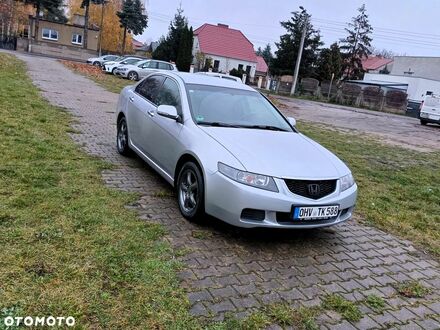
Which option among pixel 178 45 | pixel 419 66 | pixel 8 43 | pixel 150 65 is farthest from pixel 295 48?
pixel 8 43

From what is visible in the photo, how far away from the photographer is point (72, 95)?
14578 mm

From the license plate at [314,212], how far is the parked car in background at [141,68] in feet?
76.6

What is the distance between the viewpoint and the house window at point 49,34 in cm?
5766

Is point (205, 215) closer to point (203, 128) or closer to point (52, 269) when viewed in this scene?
point (203, 128)

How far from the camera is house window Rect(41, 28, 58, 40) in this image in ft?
189

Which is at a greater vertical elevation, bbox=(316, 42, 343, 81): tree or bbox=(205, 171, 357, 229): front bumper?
bbox=(316, 42, 343, 81): tree

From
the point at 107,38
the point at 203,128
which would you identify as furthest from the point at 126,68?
the point at 107,38

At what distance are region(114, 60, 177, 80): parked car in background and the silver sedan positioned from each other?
21.3 m

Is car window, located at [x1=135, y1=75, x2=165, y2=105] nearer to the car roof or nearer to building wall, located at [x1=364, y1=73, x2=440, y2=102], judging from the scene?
the car roof

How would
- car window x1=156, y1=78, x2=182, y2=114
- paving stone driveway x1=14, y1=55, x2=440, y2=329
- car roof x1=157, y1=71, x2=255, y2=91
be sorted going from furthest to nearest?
car roof x1=157, y1=71, x2=255, y2=91 → car window x1=156, y1=78, x2=182, y2=114 → paving stone driveway x1=14, y1=55, x2=440, y2=329

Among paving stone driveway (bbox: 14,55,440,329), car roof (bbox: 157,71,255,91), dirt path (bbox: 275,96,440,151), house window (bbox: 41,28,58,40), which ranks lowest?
paving stone driveway (bbox: 14,55,440,329)

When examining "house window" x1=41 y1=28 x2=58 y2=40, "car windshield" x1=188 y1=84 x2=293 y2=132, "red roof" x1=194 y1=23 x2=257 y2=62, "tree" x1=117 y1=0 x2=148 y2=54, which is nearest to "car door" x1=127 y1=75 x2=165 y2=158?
"car windshield" x1=188 y1=84 x2=293 y2=132

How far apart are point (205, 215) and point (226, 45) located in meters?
63.9

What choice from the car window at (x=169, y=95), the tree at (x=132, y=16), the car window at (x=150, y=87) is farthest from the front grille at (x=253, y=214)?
the tree at (x=132, y=16)
